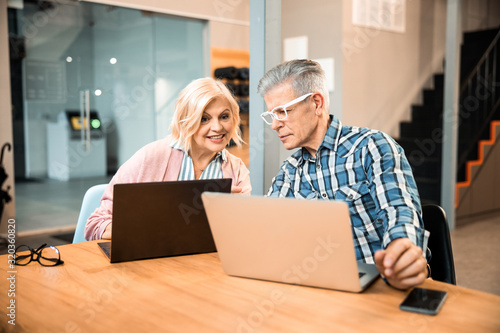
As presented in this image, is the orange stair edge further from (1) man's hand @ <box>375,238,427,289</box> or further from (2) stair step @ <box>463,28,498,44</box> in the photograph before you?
(1) man's hand @ <box>375,238,427,289</box>

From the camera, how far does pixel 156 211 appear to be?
152 centimetres

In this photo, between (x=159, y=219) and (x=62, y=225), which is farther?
(x=62, y=225)

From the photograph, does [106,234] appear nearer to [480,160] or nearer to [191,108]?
[191,108]

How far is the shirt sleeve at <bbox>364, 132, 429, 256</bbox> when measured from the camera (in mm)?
1377

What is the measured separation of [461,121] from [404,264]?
6003 millimetres

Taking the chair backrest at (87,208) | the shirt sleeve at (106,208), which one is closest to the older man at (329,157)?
the shirt sleeve at (106,208)

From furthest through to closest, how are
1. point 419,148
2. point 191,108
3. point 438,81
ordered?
point 438,81
point 419,148
point 191,108

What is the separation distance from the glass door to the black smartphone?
4773 mm

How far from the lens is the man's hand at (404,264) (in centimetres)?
118

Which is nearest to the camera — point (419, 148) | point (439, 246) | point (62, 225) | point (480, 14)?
point (439, 246)

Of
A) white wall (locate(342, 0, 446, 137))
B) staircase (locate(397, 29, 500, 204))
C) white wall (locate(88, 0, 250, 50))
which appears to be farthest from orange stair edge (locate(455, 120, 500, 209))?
white wall (locate(88, 0, 250, 50))

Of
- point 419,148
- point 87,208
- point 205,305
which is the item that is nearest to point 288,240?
point 205,305

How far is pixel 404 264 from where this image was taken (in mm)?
1177

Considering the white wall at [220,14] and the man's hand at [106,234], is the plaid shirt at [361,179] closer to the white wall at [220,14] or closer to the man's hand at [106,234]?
the man's hand at [106,234]
